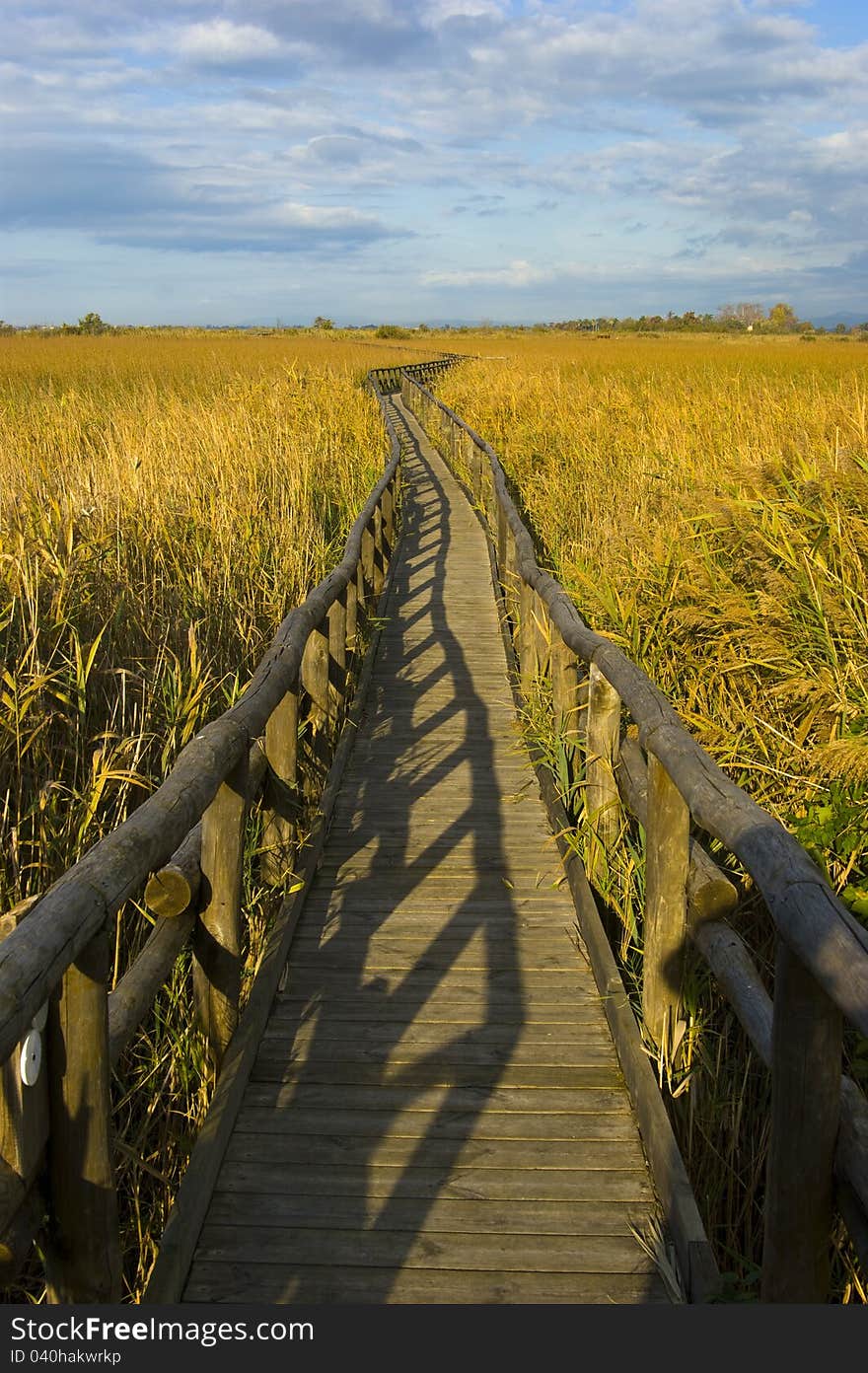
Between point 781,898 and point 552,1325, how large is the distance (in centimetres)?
84

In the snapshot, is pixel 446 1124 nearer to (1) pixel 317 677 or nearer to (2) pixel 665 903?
(2) pixel 665 903

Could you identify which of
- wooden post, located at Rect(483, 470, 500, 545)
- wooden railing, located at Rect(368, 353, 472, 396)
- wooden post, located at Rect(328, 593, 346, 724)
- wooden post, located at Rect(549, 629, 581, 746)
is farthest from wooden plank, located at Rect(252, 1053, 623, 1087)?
wooden railing, located at Rect(368, 353, 472, 396)

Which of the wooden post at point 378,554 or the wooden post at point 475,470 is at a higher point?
the wooden post at point 475,470

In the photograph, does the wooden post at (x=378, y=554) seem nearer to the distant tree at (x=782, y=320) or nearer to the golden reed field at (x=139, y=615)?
the golden reed field at (x=139, y=615)

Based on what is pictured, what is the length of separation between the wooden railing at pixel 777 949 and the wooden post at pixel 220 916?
41.3 inches

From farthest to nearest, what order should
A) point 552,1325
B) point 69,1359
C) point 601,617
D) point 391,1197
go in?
1. point 601,617
2. point 391,1197
3. point 552,1325
4. point 69,1359

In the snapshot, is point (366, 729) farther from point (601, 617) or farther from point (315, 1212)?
point (315, 1212)

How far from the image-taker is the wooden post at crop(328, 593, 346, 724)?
5.69 m

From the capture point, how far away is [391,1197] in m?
2.62

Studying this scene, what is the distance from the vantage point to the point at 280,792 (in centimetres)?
404

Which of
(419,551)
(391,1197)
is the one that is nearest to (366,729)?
(391,1197)

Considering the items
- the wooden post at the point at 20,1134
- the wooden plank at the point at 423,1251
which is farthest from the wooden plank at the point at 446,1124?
the wooden post at the point at 20,1134

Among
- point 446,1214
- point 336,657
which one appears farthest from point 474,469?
point 446,1214

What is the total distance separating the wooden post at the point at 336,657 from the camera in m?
5.69
